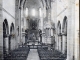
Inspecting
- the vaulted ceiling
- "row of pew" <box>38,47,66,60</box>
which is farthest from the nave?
the vaulted ceiling

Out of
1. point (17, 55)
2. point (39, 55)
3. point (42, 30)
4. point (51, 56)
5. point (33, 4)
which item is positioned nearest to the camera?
point (51, 56)

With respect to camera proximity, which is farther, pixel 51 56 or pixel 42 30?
pixel 42 30

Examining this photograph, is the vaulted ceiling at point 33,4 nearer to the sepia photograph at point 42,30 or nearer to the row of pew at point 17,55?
the sepia photograph at point 42,30

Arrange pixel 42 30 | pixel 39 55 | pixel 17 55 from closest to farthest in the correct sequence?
pixel 17 55, pixel 39 55, pixel 42 30

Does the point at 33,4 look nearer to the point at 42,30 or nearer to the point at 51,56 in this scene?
the point at 42,30

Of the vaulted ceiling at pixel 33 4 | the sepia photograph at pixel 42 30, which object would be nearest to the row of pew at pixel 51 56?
the sepia photograph at pixel 42 30

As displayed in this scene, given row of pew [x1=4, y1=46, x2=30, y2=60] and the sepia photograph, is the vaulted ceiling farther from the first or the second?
row of pew [x1=4, y1=46, x2=30, y2=60]

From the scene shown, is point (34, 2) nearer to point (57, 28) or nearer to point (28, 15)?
point (28, 15)

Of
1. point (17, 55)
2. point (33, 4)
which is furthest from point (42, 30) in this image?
point (17, 55)

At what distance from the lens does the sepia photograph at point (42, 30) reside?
37.9 feet

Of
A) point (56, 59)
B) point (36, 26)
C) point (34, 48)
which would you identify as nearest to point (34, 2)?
Answer: point (36, 26)

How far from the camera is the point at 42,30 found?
3459 centimetres

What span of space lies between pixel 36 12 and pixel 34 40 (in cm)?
697

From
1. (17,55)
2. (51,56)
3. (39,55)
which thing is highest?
(51,56)
